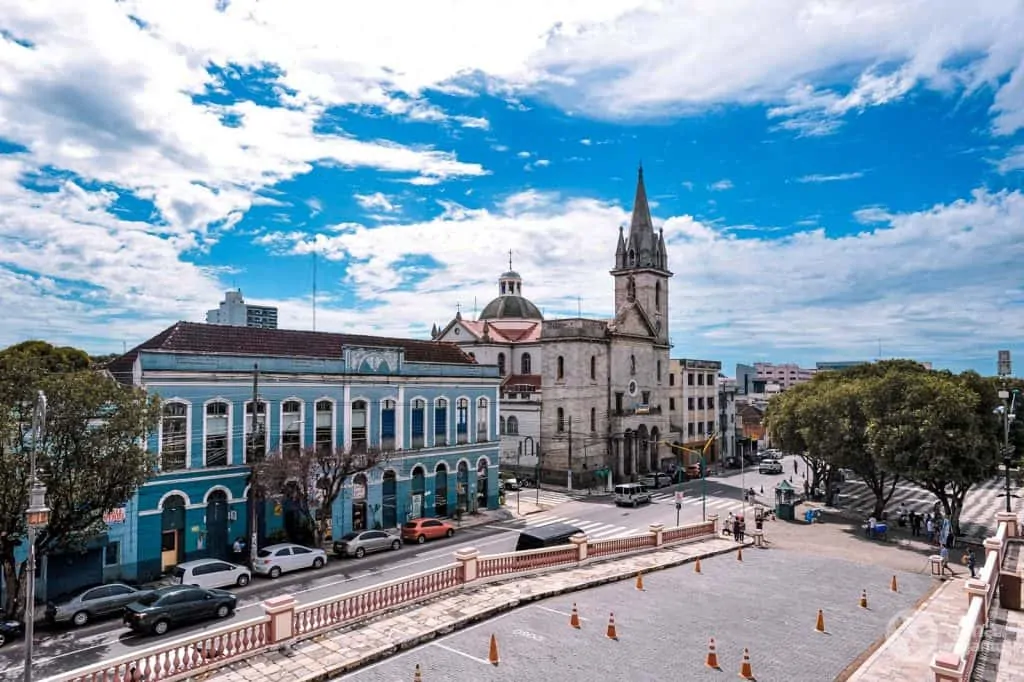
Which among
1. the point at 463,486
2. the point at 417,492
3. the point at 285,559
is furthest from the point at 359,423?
the point at 285,559

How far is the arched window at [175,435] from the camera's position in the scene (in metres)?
28.8

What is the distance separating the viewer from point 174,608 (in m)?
20.9

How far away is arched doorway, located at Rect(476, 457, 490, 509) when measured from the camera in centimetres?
4362

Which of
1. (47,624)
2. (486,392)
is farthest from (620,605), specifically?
(486,392)

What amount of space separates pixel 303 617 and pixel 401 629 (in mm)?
2613

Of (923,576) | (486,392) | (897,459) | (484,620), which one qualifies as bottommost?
(923,576)

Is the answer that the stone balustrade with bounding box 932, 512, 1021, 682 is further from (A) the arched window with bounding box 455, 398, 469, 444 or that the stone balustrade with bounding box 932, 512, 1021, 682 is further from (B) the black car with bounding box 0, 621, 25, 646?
(A) the arched window with bounding box 455, 398, 469, 444

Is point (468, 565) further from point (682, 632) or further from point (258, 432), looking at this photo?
point (258, 432)

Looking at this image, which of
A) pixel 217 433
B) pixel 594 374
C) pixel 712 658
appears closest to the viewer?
pixel 712 658

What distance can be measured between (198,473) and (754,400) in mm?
100170

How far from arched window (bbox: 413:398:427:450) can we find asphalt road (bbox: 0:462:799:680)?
19.1 ft

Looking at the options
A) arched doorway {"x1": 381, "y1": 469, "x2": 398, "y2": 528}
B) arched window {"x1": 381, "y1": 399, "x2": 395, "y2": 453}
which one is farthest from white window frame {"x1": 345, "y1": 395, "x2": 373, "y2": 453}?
arched doorway {"x1": 381, "y1": 469, "x2": 398, "y2": 528}

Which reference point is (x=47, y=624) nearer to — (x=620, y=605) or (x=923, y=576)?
(x=620, y=605)

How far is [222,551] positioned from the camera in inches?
1192
